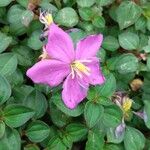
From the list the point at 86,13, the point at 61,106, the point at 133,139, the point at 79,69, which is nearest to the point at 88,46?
the point at 79,69

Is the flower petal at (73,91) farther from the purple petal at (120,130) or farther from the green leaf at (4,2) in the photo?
the green leaf at (4,2)

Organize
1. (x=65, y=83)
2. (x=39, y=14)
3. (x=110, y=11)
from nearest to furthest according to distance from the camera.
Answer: (x=65, y=83) → (x=39, y=14) → (x=110, y=11)

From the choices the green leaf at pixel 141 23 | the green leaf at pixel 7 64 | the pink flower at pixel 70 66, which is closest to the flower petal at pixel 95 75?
the pink flower at pixel 70 66

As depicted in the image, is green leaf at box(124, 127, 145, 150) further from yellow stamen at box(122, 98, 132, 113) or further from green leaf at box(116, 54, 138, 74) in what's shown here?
green leaf at box(116, 54, 138, 74)

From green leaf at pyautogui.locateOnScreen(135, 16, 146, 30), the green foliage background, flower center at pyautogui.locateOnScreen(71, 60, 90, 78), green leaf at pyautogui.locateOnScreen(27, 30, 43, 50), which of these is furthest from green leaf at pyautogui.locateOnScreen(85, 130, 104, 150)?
green leaf at pyautogui.locateOnScreen(135, 16, 146, 30)

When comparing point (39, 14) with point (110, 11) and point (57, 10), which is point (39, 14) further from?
point (110, 11)

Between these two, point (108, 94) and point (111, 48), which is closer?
point (108, 94)

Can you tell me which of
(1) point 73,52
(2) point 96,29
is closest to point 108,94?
(1) point 73,52

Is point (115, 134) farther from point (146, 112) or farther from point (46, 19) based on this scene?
point (46, 19)
